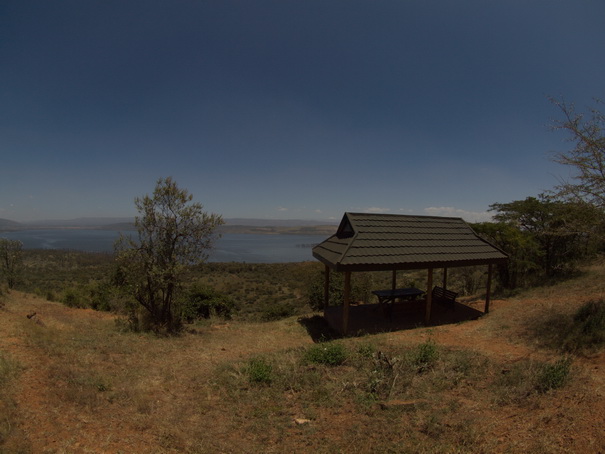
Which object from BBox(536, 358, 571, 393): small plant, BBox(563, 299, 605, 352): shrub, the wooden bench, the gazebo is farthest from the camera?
the wooden bench

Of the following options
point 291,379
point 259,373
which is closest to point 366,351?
point 291,379

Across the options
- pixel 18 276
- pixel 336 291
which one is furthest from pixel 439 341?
pixel 18 276

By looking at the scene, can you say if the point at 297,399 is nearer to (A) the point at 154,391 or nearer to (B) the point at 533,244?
(A) the point at 154,391

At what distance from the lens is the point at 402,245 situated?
9.80 metres

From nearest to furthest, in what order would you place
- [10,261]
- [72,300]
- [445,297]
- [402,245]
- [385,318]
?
[402,245] → [385,318] → [445,297] → [72,300] → [10,261]

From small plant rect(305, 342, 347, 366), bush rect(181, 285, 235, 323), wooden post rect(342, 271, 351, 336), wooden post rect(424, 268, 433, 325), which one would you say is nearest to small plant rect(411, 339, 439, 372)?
small plant rect(305, 342, 347, 366)

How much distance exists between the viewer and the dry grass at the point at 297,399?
11.3ft

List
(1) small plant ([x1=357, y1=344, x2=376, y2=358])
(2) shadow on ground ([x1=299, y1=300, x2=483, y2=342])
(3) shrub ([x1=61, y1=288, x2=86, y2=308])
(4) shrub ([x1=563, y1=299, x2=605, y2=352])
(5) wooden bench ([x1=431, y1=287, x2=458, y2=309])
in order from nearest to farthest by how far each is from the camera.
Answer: (1) small plant ([x1=357, y1=344, x2=376, y2=358]) → (4) shrub ([x1=563, y1=299, x2=605, y2=352]) → (2) shadow on ground ([x1=299, y1=300, x2=483, y2=342]) → (5) wooden bench ([x1=431, y1=287, x2=458, y2=309]) → (3) shrub ([x1=61, y1=288, x2=86, y2=308])

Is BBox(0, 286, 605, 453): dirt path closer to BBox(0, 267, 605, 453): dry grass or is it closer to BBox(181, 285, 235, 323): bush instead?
BBox(0, 267, 605, 453): dry grass

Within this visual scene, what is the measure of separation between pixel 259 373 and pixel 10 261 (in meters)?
28.4

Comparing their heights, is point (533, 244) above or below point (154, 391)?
above

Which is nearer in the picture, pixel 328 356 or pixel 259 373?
pixel 259 373

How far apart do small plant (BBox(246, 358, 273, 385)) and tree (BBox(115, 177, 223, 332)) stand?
4.93 m

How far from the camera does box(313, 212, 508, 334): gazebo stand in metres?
8.83
